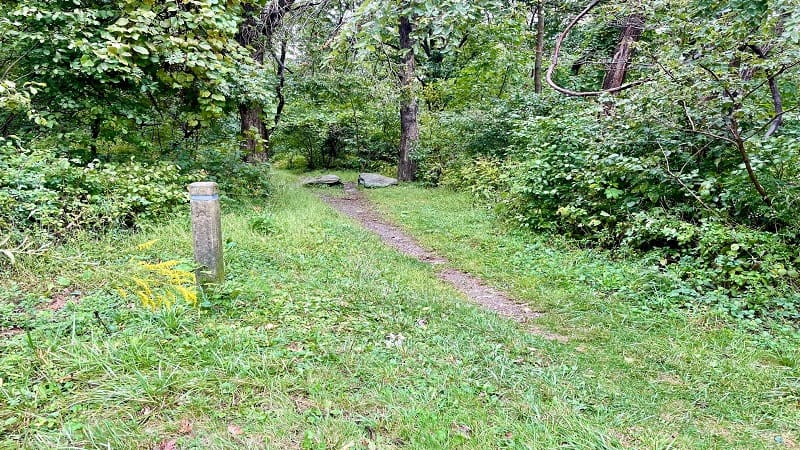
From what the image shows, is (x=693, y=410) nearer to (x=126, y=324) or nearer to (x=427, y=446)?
(x=427, y=446)

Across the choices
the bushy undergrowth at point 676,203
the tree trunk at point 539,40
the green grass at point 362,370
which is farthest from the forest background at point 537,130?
the tree trunk at point 539,40

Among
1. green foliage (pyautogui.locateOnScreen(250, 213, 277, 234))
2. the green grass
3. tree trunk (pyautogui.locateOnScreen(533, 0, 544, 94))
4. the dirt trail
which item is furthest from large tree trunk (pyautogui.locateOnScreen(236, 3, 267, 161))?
tree trunk (pyautogui.locateOnScreen(533, 0, 544, 94))

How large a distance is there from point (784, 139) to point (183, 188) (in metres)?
7.39

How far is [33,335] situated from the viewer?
2656mm

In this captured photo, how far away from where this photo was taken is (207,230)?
3.25 m

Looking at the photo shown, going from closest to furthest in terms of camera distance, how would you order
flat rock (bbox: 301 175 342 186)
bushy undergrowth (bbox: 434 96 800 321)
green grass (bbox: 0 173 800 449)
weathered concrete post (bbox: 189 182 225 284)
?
1. green grass (bbox: 0 173 800 449)
2. weathered concrete post (bbox: 189 182 225 284)
3. bushy undergrowth (bbox: 434 96 800 321)
4. flat rock (bbox: 301 175 342 186)

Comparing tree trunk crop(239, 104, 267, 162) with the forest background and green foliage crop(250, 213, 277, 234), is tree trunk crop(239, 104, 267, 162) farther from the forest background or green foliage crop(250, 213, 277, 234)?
green foliage crop(250, 213, 277, 234)

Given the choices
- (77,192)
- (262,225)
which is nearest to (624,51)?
(262,225)

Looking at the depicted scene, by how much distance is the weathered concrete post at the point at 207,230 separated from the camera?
10.4 ft

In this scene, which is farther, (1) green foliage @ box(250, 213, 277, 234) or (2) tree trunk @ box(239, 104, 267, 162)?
(2) tree trunk @ box(239, 104, 267, 162)

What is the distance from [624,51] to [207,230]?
23.9ft

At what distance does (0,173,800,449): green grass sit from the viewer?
2.05 metres

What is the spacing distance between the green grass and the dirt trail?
198 mm

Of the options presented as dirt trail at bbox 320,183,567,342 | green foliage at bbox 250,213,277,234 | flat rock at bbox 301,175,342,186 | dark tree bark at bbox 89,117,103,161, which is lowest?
dirt trail at bbox 320,183,567,342
